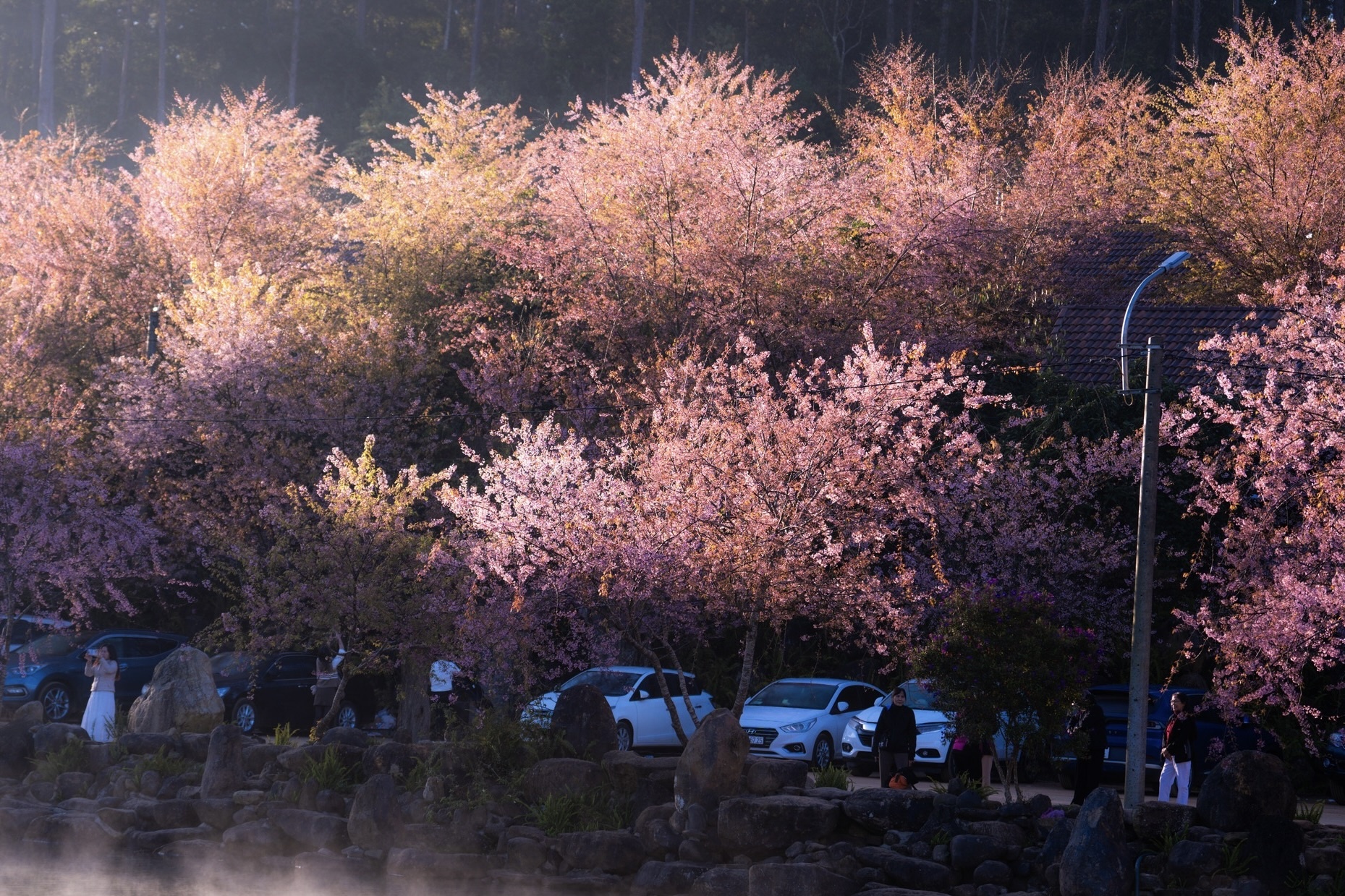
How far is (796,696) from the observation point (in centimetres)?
2270

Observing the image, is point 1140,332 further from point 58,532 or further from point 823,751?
point 58,532

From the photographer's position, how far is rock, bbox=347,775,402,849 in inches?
673

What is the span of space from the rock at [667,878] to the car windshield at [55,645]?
560 inches

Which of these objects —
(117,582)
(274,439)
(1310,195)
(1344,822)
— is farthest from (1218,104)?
(117,582)

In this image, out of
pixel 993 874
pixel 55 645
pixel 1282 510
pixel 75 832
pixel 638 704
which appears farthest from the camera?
pixel 55 645

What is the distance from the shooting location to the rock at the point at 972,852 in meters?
14.7

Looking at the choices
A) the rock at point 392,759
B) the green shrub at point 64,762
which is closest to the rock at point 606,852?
the rock at point 392,759

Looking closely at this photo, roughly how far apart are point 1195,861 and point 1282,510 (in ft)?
26.9

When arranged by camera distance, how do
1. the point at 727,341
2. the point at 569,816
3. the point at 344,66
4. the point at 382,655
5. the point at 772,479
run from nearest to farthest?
the point at 569,816, the point at 772,479, the point at 382,655, the point at 727,341, the point at 344,66

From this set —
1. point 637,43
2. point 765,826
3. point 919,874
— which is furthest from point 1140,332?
point 637,43

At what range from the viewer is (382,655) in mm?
20125

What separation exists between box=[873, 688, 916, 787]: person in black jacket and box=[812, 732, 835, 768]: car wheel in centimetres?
388

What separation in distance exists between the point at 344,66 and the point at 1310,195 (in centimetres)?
4170

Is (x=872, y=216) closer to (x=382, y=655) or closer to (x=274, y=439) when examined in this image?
(x=274, y=439)
